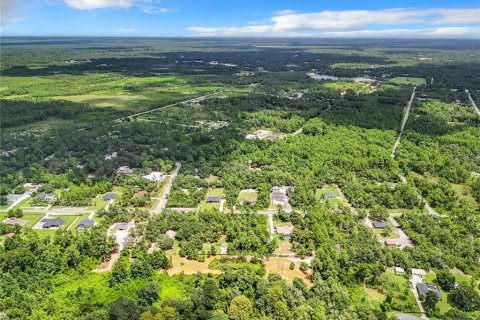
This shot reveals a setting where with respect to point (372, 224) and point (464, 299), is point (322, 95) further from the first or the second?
point (464, 299)

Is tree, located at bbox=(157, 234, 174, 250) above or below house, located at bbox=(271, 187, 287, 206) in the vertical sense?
below

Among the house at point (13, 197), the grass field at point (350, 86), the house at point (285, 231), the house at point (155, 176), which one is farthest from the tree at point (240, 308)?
the grass field at point (350, 86)

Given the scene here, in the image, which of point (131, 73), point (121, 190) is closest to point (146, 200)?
point (121, 190)

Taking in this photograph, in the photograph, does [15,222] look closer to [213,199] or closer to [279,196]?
[213,199]

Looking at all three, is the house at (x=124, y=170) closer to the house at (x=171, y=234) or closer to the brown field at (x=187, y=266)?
the house at (x=171, y=234)

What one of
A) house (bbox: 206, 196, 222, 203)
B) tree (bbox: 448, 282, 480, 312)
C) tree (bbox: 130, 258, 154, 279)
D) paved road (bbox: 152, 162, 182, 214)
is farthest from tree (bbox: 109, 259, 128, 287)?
tree (bbox: 448, 282, 480, 312)

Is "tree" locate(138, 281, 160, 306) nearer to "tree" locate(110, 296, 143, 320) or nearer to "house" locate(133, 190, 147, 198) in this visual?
"tree" locate(110, 296, 143, 320)

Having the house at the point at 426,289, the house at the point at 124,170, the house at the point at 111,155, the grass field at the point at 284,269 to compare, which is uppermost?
the house at the point at 111,155
